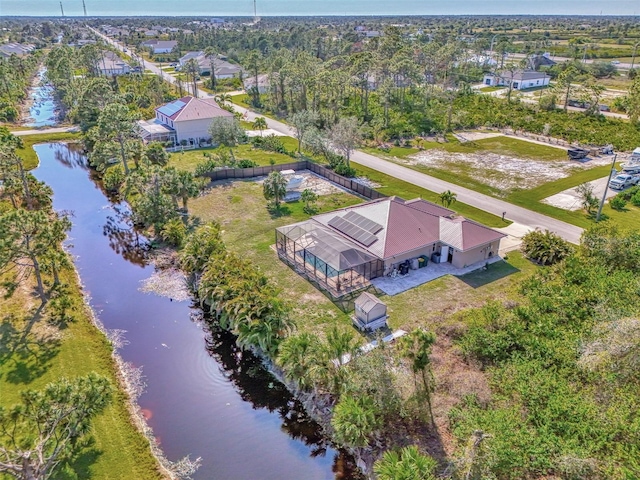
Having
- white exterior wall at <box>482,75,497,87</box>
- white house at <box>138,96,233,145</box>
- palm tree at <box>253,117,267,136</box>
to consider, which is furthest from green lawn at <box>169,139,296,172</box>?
white exterior wall at <box>482,75,497,87</box>

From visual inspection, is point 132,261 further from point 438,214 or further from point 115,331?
point 438,214

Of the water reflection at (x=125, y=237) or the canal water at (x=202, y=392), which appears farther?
the water reflection at (x=125, y=237)

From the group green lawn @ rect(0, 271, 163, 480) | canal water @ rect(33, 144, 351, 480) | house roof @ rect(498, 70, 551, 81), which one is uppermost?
house roof @ rect(498, 70, 551, 81)

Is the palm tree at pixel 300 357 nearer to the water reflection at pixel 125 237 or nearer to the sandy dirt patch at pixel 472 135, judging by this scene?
the water reflection at pixel 125 237

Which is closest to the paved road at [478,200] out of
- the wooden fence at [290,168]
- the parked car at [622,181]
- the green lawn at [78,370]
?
the wooden fence at [290,168]

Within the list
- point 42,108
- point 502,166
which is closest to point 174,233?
point 502,166

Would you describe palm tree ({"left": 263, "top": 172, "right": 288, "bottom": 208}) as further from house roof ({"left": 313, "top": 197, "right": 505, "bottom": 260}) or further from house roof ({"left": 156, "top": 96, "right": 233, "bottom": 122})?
house roof ({"left": 156, "top": 96, "right": 233, "bottom": 122})
